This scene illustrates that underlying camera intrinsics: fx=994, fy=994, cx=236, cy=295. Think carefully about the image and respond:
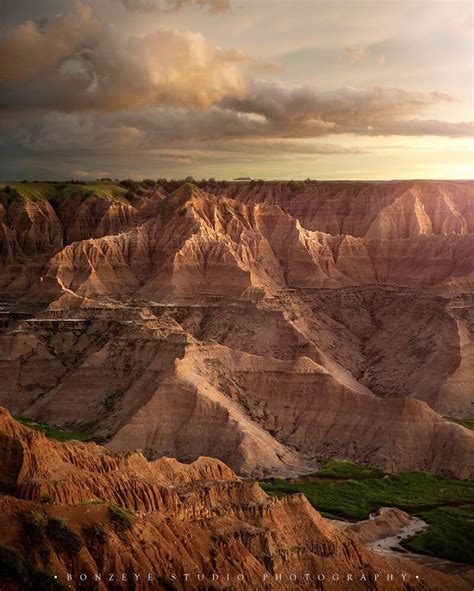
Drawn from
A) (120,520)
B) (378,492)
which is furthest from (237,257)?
(120,520)

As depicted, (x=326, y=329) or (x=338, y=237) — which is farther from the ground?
(x=338, y=237)

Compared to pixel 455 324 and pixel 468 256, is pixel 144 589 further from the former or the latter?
pixel 468 256

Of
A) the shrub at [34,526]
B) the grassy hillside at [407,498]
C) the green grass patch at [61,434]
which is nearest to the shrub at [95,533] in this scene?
the shrub at [34,526]

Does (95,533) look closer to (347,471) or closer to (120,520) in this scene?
(120,520)

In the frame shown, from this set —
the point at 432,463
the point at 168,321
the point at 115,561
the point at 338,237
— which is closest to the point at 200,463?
the point at 115,561

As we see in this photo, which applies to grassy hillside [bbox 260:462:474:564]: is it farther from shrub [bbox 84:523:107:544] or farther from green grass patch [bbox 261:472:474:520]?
shrub [bbox 84:523:107:544]

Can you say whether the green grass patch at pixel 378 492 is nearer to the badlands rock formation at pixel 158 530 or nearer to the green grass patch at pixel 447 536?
the green grass patch at pixel 447 536

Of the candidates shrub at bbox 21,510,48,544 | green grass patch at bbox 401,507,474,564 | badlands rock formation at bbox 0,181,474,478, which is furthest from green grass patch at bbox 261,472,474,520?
shrub at bbox 21,510,48,544
